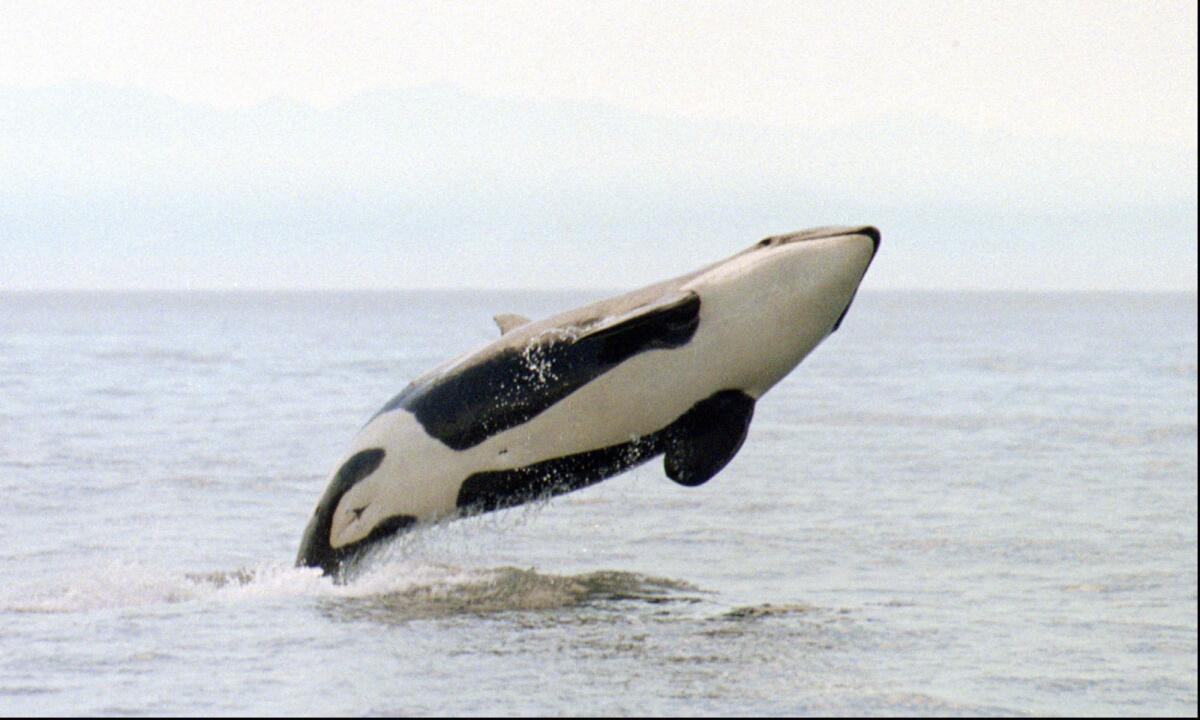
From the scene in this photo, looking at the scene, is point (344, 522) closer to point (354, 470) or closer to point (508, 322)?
point (354, 470)

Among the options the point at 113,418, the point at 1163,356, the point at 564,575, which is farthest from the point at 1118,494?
the point at 1163,356

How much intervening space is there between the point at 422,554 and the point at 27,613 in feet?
14.5

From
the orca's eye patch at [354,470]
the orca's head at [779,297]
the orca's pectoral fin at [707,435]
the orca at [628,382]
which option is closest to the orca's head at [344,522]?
the orca's eye patch at [354,470]

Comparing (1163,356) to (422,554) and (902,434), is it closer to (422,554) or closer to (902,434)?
(902,434)

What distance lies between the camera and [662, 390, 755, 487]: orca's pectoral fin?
1362cm

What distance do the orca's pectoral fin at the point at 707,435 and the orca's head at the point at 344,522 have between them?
2522mm

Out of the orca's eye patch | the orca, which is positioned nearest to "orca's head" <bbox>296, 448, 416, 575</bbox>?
the orca's eye patch

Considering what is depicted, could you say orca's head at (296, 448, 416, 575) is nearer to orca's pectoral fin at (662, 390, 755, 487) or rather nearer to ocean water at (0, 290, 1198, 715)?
ocean water at (0, 290, 1198, 715)

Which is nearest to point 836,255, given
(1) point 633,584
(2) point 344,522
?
(1) point 633,584

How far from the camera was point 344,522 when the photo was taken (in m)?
14.7

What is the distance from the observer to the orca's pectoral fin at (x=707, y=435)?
1362 cm

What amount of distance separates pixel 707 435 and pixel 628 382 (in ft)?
2.58

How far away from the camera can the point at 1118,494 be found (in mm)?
24516

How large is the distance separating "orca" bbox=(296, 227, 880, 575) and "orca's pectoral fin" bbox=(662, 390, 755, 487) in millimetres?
11
